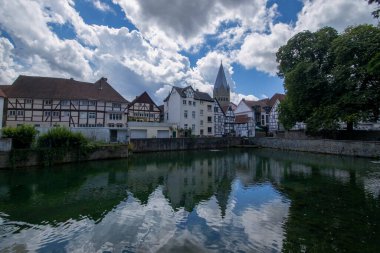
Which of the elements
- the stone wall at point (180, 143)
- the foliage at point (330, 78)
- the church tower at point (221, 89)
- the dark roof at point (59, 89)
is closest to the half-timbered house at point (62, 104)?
the dark roof at point (59, 89)

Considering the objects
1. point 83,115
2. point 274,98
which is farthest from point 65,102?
point 274,98

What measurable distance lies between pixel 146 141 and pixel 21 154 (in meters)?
16.9

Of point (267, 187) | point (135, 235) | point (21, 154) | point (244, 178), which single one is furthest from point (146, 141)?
point (135, 235)

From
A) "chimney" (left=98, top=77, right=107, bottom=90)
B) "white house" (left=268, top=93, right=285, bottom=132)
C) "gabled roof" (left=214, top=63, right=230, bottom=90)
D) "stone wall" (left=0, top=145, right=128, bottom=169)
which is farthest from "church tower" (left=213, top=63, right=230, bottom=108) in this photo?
"stone wall" (left=0, top=145, right=128, bottom=169)

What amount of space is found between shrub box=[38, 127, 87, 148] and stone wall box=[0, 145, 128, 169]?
0.94 meters

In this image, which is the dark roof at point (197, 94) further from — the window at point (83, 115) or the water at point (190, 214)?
the water at point (190, 214)

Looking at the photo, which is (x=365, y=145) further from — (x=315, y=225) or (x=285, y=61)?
(x=315, y=225)

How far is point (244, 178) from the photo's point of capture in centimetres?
1673

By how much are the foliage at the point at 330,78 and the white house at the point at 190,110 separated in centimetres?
1715

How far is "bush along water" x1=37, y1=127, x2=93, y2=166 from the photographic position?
21375 millimetres

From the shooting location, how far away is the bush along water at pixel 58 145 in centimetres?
2138

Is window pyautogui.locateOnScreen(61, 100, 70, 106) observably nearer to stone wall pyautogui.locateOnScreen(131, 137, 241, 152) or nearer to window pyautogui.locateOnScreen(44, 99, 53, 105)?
window pyautogui.locateOnScreen(44, 99, 53, 105)

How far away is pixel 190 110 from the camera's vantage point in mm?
46656

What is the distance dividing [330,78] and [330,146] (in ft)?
30.8
